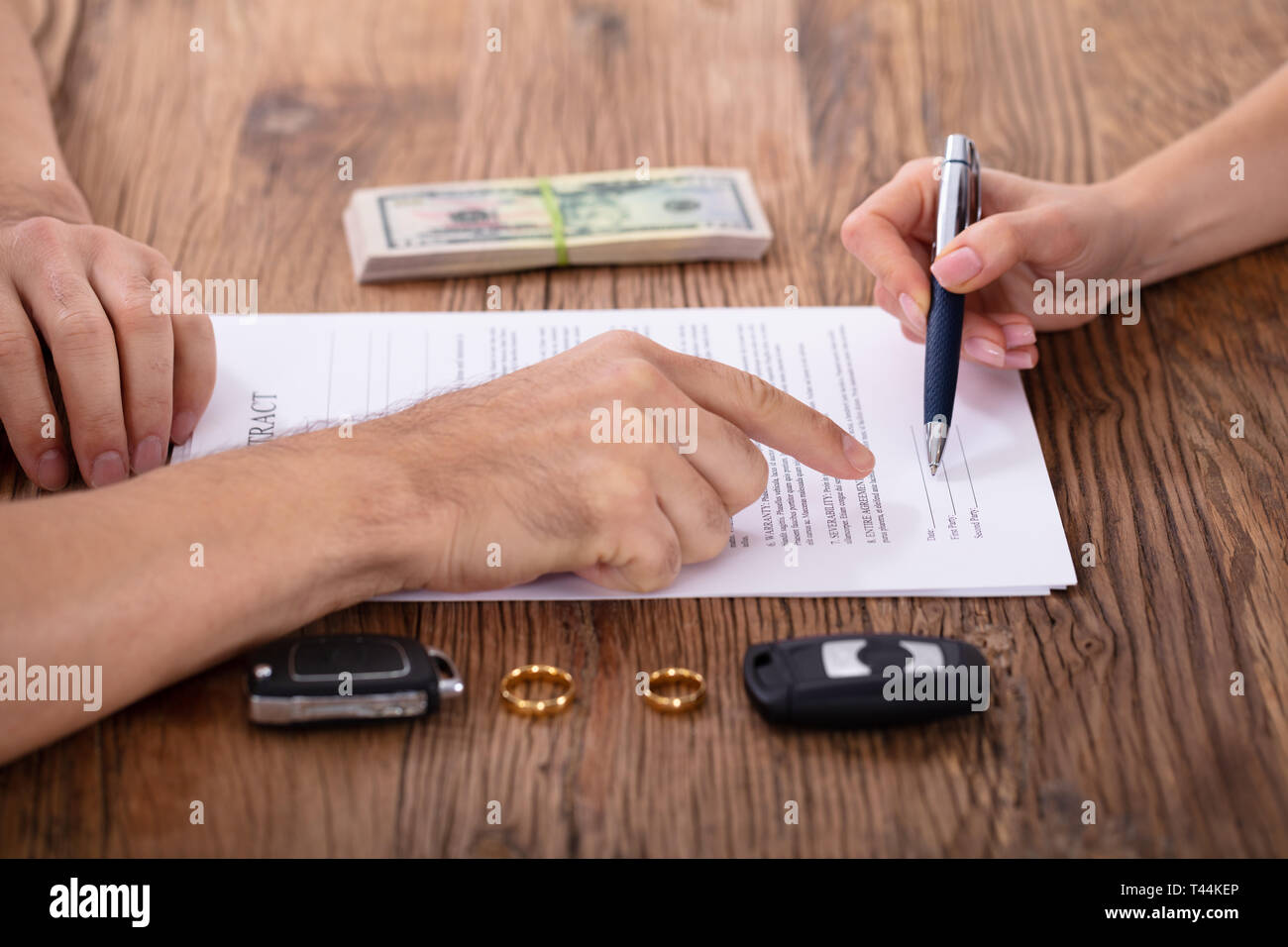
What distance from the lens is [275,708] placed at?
28.5 inches

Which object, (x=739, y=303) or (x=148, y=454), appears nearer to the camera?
(x=148, y=454)

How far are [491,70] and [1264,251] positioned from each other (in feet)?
2.92

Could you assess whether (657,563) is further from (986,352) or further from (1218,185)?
(1218,185)

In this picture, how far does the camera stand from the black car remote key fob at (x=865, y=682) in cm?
74

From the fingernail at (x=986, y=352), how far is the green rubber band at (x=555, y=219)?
0.39 meters

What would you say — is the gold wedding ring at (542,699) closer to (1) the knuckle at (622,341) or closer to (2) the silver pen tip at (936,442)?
(1) the knuckle at (622,341)

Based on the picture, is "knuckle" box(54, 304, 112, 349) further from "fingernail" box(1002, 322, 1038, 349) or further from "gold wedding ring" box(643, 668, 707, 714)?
"fingernail" box(1002, 322, 1038, 349)

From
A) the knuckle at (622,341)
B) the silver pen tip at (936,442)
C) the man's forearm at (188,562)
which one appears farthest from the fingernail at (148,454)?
the silver pen tip at (936,442)

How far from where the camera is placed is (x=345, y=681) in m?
0.72

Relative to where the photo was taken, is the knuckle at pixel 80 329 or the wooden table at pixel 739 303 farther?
the knuckle at pixel 80 329

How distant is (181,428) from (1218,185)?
98cm

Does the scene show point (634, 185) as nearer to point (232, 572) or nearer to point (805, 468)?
point (805, 468)

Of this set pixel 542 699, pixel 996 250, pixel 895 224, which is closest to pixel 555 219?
pixel 895 224
